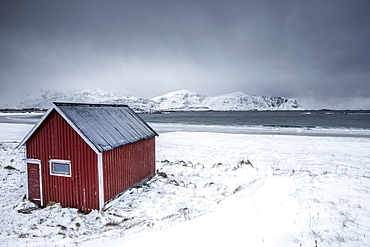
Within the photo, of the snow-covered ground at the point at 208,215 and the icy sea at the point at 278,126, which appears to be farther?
the icy sea at the point at 278,126

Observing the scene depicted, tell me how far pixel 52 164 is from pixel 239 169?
36.5 ft

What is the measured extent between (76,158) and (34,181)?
2729 mm

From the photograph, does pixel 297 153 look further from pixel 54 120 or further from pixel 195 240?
pixel 54 120

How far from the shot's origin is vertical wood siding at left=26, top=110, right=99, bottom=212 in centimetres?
935

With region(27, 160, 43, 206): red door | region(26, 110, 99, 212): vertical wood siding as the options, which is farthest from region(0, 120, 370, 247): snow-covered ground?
region(26, 110, 99, 212): vertical wood siding

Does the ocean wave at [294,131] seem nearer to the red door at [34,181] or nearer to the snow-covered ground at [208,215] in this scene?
the snow-covered ground at [208,215]

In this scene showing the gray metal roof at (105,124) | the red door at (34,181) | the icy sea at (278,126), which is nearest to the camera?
the gray metal roof at (105,124)

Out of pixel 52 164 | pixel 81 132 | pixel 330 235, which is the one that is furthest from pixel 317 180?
pixel 52 164

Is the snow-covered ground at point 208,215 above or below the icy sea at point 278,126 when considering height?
below

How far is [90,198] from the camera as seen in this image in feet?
30.8

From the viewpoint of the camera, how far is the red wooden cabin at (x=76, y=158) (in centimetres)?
933

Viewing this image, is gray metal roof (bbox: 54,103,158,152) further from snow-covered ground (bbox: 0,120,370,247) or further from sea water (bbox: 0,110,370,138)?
sea water (bbox: 0,110,370,138)

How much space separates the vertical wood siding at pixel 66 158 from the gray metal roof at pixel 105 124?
1.48 ft

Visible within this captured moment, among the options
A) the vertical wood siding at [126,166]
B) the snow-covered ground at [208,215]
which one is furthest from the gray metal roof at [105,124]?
the snow-covered ground at [208,215]
